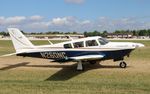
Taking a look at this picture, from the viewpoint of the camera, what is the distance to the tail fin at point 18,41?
1963 cm

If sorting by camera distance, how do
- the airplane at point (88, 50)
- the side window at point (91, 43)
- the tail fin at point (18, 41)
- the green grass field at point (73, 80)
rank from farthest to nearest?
the tail fin at point (18, 41), the side window at point (91, 43), the airplane at point (88, 50), the green grass field at point (73, 80)

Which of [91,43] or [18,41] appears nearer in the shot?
[91,43]

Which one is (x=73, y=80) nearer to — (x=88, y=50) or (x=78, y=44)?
(x=88, y=50)

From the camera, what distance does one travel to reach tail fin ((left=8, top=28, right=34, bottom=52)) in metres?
19.6

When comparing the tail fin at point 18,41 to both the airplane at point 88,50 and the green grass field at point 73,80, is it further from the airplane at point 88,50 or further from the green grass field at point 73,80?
the green grass field at point 73,80

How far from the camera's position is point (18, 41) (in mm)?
19797

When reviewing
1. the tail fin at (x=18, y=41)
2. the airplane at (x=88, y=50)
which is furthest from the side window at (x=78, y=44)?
the tail fin at (x=18, y=41)

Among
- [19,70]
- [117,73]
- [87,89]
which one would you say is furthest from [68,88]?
[19,70]

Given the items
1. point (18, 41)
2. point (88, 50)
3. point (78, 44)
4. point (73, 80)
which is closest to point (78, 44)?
point (78, 44)

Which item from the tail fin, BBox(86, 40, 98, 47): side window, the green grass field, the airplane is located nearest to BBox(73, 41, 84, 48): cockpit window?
the airplane

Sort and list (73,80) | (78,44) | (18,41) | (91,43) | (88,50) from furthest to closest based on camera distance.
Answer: (18,41) < (78,44) < (91,43) < (88,50) < (73,80)

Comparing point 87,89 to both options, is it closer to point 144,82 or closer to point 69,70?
point 144,82

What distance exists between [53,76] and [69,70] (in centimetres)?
245

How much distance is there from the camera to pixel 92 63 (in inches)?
780
